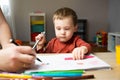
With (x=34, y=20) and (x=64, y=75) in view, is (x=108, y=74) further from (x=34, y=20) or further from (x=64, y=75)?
(x=34, y=20)

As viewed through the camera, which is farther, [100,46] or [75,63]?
[100,46]

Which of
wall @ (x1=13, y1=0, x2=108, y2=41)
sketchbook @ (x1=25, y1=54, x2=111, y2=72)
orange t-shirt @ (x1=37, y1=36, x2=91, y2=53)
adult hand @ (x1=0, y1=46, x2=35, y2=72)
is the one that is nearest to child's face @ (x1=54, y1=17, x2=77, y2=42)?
orange t-shirt @ (x1=37, y1=36, x2=91, y2=53)

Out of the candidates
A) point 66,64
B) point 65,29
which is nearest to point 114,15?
point 65,29

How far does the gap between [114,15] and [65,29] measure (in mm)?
3048

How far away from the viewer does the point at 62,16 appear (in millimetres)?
1162

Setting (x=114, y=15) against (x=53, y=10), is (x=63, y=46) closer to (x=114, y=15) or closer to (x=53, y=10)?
(x=114, y=15)

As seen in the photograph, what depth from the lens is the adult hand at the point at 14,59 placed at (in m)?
0.59

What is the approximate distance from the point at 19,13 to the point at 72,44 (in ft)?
10.8

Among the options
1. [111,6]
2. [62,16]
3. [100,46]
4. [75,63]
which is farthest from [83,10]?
[75,63]

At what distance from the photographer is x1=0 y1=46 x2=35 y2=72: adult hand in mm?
592

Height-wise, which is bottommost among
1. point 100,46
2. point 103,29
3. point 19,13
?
point 100,46

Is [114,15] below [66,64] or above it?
above

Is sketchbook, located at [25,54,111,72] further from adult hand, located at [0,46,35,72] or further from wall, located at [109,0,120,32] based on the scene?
wall, located at [109,0,120,32]

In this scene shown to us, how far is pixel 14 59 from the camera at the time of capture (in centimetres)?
59
